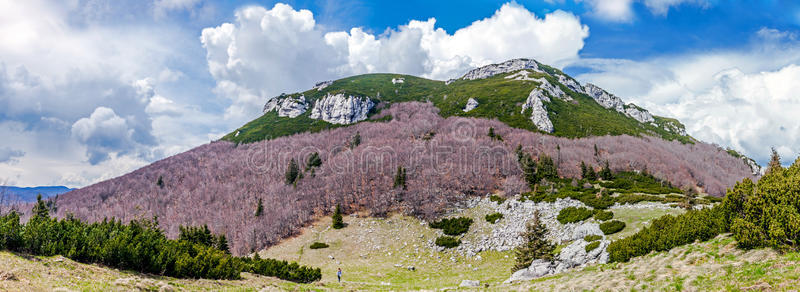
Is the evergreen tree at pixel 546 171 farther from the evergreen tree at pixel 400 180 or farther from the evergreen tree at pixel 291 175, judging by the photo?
the evergreen tree at pixel 291 175

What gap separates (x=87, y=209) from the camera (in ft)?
364

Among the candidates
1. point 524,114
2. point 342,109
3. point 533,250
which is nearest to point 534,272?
point 533,250

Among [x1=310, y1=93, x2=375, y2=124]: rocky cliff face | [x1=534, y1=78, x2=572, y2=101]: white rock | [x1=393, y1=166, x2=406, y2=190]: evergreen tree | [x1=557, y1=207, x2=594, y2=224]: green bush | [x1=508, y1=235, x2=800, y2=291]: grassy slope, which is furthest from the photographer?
[x1=310, y1=93, x2=375, y2=124]: rocky cliff face

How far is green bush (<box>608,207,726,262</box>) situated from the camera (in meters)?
18.1

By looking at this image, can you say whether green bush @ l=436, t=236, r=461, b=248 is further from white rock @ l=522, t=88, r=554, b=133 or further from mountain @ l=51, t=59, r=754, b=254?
white rock @ l=522, t=88, r=554, b=133

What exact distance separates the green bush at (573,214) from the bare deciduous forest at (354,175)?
21174 millimetres

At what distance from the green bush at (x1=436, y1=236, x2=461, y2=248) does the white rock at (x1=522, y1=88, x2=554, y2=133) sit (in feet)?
335

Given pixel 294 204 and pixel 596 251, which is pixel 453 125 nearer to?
pixel 294 204

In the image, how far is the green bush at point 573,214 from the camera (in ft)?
128

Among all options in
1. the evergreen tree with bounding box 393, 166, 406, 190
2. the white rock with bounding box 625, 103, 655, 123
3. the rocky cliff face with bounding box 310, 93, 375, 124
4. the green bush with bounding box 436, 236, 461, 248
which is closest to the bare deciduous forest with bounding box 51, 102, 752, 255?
the evergreen tree with bounding box 393, 166, 406, 190

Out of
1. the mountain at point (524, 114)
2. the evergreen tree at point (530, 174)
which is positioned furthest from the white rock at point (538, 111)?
the evergreen tree at point (530, 174)

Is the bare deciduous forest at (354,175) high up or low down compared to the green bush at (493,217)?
up

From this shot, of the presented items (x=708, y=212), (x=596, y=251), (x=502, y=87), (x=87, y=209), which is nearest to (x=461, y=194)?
(x=596, y=251)

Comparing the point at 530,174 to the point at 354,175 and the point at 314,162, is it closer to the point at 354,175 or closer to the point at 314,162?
the point at 354,175
